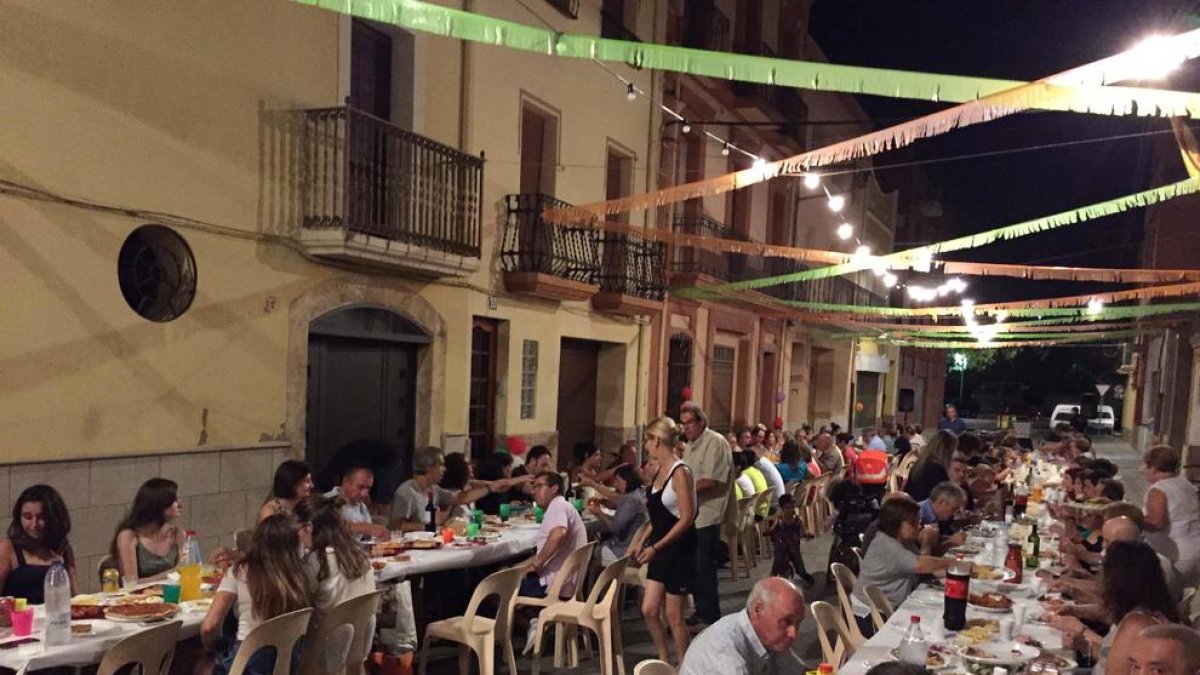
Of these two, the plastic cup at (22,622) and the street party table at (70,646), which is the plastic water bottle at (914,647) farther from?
the plastic cup at (22,622)

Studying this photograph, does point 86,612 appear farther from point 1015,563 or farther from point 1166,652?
point 1015,563

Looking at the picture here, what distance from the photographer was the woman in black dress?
19.7 feet

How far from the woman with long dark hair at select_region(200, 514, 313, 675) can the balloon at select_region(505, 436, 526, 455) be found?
281 inches

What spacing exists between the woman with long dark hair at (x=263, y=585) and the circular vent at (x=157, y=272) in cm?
349

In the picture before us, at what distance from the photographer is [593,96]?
42.5ft

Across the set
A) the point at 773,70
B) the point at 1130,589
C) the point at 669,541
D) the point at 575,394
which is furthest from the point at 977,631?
the point at 575,394

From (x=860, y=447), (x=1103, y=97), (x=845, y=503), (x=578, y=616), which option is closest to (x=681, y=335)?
(x=860, y=447)

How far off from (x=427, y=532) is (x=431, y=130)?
4719mm

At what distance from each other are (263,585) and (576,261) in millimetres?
8630

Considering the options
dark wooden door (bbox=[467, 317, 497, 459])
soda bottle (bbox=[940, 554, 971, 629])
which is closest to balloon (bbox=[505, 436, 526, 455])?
dark wooden door (bbox=[467, 317, 497, 459])

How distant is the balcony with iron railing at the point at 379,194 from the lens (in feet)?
26.3

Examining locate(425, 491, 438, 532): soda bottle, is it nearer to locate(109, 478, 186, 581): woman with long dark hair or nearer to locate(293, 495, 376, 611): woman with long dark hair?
locate(109, 478, 186, 581): woman with long dark hair

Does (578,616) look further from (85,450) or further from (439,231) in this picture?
(439,231)

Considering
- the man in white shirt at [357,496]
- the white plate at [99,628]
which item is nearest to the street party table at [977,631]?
the white plate at [99,628]
